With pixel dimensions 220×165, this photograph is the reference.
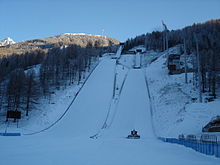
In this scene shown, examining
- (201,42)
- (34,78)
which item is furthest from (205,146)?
(201,42)

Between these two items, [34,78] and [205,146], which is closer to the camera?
[205,146]

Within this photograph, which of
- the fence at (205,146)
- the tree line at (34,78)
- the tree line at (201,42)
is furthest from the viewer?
the tree line at (201,42)

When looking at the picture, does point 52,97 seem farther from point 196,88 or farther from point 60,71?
point 196,88

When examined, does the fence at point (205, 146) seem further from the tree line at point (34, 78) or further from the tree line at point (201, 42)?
the tree line at point (34, 78)

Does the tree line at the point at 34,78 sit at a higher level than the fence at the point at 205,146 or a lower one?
higher

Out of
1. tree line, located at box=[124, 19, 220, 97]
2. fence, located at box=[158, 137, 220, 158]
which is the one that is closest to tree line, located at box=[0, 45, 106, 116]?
fence, located at box=[158, 137, 220, 158]

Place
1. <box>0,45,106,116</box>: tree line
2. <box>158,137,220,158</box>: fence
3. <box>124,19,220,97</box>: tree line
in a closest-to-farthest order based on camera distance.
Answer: <box>158,137,220,158</box>: fence → <box>0,45,106,116</box>: tree line → <box>124,19,220,97</box>: tree line

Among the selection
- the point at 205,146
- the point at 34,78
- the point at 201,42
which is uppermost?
the point at 201,42

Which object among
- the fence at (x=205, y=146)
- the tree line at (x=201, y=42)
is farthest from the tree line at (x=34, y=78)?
the tree line at (x=201, y=42)

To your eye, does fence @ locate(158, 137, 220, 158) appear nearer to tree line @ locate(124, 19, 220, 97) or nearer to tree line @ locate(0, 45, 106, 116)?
tree line @ locate(124, 19, 220, 97)

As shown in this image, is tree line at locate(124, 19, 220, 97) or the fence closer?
the fence

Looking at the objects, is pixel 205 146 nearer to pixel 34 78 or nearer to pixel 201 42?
pixel 34 78

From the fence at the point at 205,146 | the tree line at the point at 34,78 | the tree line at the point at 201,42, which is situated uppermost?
the tree line at the point at 201,42

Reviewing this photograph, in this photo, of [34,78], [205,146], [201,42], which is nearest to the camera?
[205,146]
